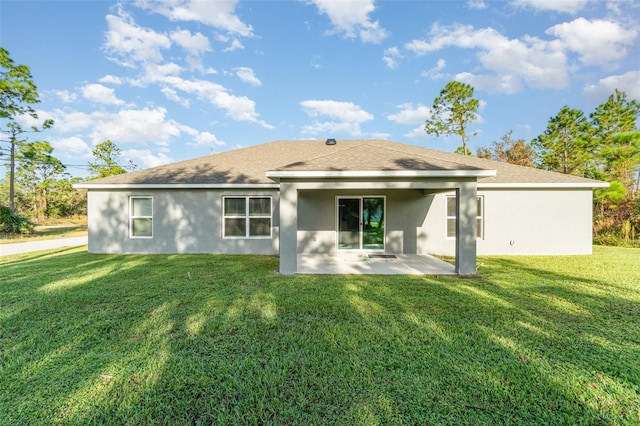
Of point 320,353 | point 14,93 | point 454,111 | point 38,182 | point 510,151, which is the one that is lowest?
point 320,353

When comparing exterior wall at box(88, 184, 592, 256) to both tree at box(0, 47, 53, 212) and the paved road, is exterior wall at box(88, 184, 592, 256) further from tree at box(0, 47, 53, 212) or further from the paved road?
tree at box(0, 47, 53, 212)

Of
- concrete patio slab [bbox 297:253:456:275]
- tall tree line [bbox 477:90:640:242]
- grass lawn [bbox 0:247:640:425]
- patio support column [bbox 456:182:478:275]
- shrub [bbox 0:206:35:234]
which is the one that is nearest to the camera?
grass lawn [bbox 0:247:640:425]

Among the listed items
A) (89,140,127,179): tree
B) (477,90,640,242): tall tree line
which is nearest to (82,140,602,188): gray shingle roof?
(477,90,640,242): tall tree line

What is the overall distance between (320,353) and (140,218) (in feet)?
34.6

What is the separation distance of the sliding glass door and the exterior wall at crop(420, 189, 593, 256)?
176 cm

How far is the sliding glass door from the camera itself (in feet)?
34.6

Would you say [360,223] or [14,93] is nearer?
[360,223]

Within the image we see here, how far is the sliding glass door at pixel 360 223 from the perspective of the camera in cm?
1055

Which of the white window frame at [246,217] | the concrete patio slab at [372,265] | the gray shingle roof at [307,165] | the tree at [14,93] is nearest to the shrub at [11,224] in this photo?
the tree at [14,93]

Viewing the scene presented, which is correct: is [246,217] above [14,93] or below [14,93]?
below

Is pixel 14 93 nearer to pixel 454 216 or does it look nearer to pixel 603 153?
pixel 454 216

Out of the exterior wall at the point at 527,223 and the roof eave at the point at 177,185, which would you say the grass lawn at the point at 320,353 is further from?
the roof eave at the point at 177,185

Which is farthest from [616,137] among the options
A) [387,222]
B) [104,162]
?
[104,162]

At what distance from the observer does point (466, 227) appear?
6.93 m
